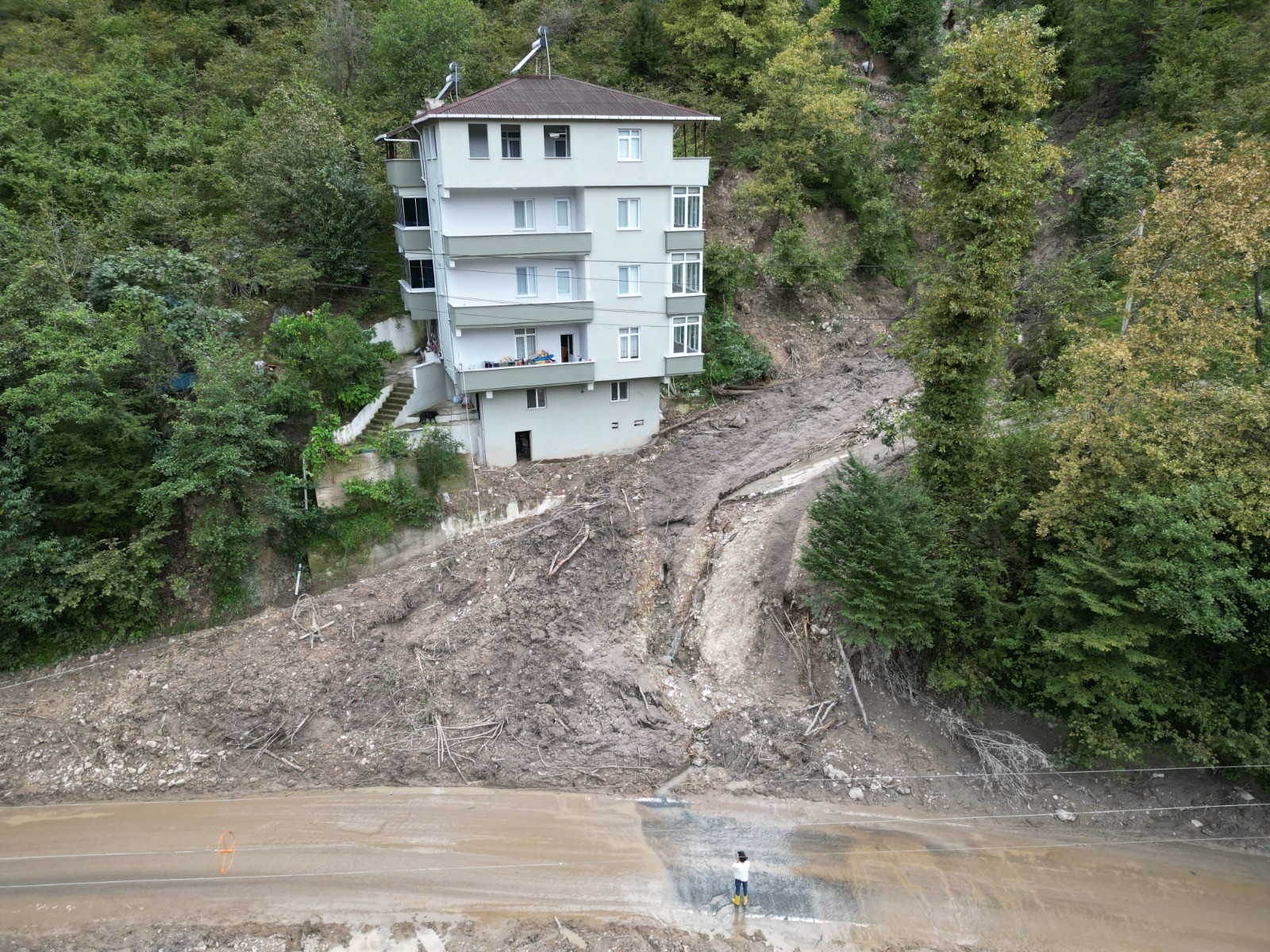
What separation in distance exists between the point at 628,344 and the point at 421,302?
8.46 meters

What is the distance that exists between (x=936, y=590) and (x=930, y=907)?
24.0ft

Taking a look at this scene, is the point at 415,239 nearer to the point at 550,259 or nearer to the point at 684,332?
the point at 550,259

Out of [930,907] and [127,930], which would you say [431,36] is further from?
[930,907]

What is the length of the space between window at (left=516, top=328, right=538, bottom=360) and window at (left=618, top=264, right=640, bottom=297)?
11.7 feet

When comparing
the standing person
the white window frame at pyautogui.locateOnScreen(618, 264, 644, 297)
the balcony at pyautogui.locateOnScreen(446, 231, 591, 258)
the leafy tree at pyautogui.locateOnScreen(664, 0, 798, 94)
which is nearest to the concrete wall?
the white window frame at pyautogui.locateOnScreen(618, 264, 644, 297)

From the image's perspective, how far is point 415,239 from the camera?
95.8 ft

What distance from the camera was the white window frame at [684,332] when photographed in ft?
95.7

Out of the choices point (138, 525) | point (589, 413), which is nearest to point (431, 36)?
point (589, 413)

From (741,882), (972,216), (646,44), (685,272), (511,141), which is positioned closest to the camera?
(741,882)

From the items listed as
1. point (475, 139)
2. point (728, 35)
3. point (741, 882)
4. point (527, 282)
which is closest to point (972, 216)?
point (527, 282)

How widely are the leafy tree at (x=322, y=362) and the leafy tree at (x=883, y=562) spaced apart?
1717 centimetres

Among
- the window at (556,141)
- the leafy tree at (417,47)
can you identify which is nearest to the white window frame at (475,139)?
the window at (556,141)

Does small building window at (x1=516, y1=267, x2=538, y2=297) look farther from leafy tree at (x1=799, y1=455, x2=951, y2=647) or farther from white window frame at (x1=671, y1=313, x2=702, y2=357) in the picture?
leafy tree at (x1=799, y1=455, x2=951, y2=647)

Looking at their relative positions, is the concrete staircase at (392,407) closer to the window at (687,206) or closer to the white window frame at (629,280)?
the white window frame at (629,280)
